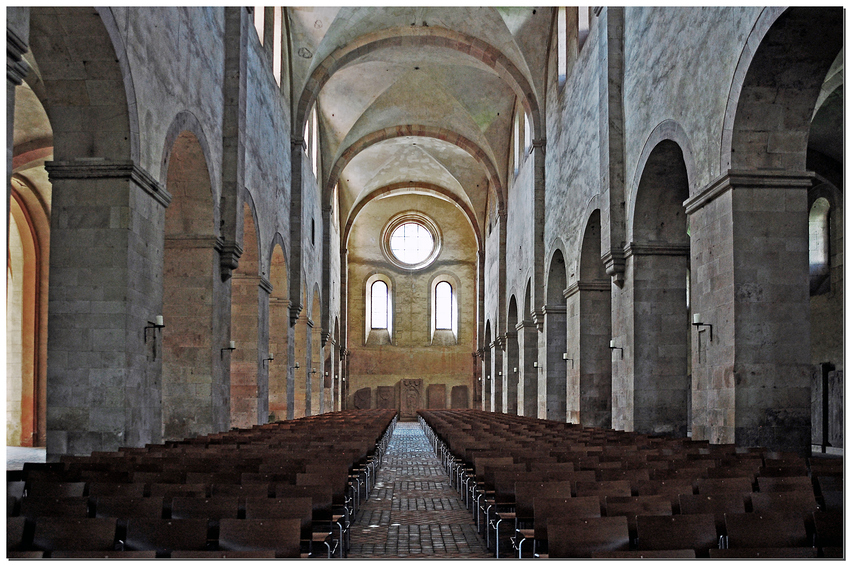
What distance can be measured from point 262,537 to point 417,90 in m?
28.8

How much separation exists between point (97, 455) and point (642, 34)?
12146mm

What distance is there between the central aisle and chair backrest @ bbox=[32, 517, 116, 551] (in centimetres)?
279

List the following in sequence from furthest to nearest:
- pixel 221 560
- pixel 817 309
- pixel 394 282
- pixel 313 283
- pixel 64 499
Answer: pixel 394 282 < pixel 313 283 < pixel 817 309 < pixel 64 499 < pixel 221 560

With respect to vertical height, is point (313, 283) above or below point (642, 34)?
below

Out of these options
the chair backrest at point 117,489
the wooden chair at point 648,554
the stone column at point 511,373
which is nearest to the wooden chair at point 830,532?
the wooden chair at point 648,554

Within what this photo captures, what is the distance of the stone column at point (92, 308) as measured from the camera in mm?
10602

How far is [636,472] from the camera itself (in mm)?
7125

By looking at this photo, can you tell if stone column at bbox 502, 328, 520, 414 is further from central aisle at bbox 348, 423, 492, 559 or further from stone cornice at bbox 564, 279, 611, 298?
central aisle at bbox 348, 423, 492, 559

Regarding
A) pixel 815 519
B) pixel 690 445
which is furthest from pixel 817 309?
pixel 815 519

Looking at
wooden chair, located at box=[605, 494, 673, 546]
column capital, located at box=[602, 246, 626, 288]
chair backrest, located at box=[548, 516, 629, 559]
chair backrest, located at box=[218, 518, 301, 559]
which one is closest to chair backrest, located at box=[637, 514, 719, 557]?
chair backrest, located at box=[548, 516, 629, 559]

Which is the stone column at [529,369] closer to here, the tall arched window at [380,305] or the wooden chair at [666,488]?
the wooden chair at [666,488]

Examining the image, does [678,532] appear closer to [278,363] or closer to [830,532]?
[830,532]

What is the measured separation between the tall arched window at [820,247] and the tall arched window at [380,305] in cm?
3144

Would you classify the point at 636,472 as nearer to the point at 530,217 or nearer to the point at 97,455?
the point at 97,455
